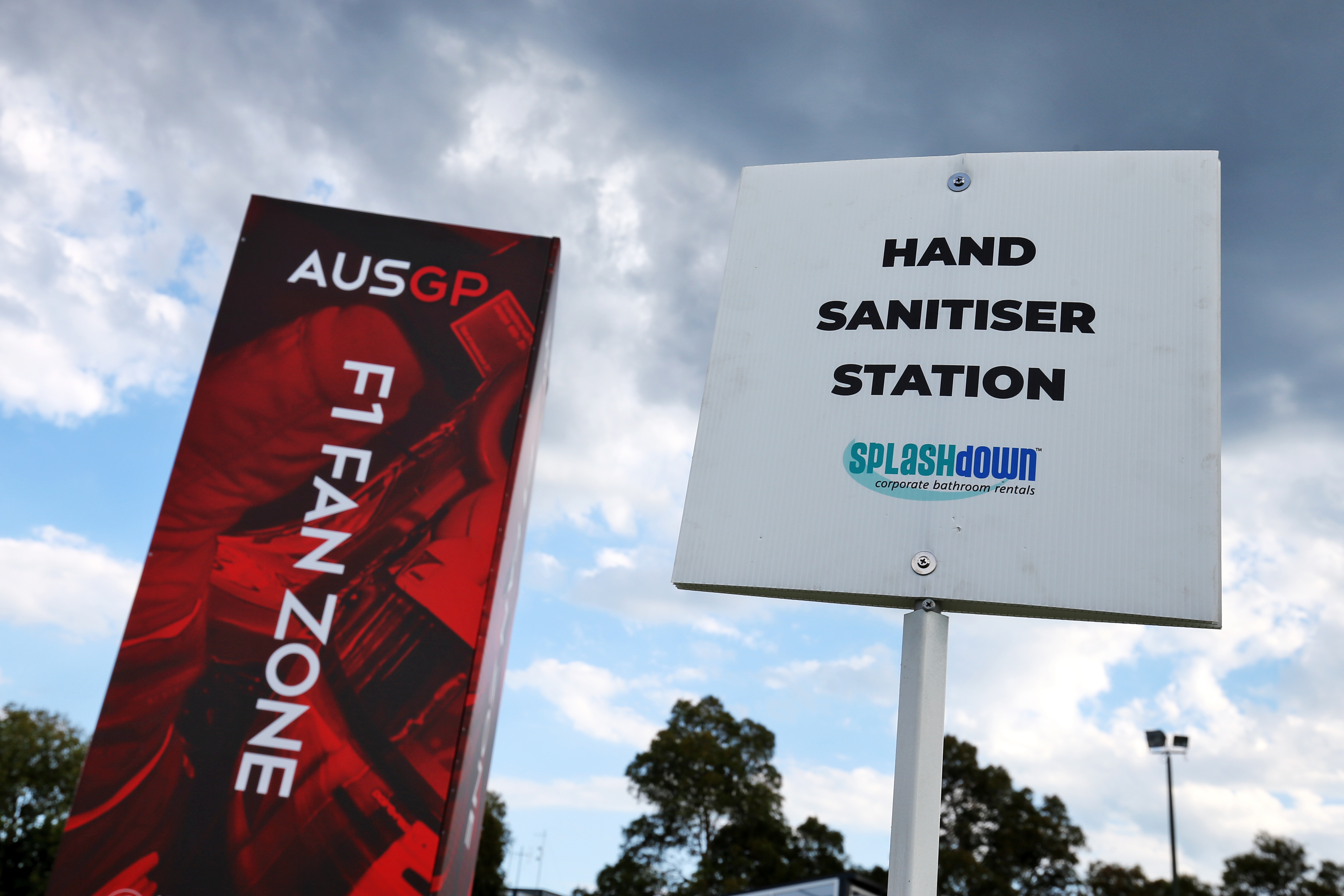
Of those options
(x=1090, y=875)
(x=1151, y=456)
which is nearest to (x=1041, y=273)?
(x=1151, y=456)

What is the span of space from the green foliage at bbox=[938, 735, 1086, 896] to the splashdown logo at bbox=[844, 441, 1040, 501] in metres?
27.2

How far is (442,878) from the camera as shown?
6.94 metres

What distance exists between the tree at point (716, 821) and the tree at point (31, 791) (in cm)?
1574

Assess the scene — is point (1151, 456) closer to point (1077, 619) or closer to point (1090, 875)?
point (1077, 619)

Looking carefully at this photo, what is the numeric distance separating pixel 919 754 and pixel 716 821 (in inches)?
1100

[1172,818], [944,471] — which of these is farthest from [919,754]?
[1172,818]

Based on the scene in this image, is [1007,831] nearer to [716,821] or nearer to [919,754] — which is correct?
[716,821]

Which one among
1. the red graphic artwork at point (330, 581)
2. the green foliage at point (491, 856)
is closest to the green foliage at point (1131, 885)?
the green foliage at point (491, 856)

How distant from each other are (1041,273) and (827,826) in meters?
28.3

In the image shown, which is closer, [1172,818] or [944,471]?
[944,471]

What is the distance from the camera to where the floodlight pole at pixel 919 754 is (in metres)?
2.82

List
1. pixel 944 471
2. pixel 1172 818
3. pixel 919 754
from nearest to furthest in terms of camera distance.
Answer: pixel 919 754
pixel 944 471
pixel 1172 818

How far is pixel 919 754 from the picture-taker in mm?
2898

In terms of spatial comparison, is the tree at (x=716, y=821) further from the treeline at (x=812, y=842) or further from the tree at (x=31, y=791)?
the tree at (x=31, y=791)
